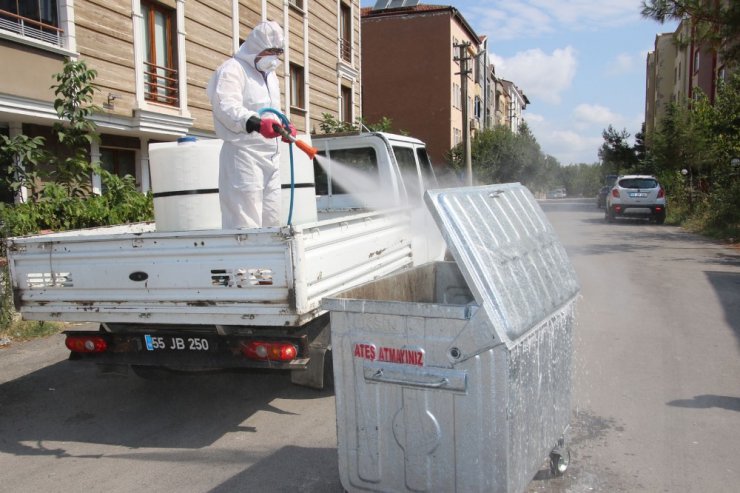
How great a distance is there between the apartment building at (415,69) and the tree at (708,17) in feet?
84.2

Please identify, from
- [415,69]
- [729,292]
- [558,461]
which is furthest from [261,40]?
[415,69]

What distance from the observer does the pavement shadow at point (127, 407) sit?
14.4ft

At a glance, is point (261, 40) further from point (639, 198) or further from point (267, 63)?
point (639, 198)

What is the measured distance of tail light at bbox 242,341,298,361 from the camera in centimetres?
402

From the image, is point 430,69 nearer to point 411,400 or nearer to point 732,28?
point 732,28

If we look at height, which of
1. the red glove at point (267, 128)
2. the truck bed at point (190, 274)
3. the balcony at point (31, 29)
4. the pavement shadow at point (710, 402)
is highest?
the balcony at point (31, 29)

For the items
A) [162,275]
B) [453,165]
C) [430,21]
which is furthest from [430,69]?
[162,275]

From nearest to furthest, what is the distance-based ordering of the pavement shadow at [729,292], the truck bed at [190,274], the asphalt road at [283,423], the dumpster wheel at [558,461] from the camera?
the dumpster wheel at [558,461]
the asphalt road at [283,423]
the truck bed at [190,274]
the pavement shadow at [729,292]

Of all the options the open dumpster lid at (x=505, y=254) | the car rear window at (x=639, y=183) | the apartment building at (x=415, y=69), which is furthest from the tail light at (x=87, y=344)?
the apartment building at (x=415, y=69)

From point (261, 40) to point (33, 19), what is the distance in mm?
6905

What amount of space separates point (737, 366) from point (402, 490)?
399 centimetres

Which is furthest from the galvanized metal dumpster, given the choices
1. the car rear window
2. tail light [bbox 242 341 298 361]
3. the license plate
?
the car rear window

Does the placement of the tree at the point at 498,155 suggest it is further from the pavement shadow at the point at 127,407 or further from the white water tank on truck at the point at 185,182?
the pavement shadow at the point at 127,407

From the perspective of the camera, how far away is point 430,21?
3822 cm
